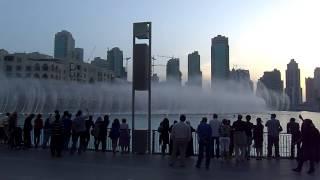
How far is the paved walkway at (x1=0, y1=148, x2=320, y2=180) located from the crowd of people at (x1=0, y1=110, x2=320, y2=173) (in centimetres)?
59

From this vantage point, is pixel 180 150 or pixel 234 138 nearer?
pixel 180 150

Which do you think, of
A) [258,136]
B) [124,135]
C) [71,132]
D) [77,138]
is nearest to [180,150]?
[258,136]

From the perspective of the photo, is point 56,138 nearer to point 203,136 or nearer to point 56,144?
point 56,144

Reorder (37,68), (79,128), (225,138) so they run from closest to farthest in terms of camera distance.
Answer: (225,138) < (79,128) < (37,68)

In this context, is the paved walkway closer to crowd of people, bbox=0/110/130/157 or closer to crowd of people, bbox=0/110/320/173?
crowd of people, bbox=0/110/320/173

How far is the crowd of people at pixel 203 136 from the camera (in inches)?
661

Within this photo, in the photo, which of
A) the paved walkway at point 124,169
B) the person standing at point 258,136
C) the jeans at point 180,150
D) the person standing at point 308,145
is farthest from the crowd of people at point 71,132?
the person standing at point 308,145

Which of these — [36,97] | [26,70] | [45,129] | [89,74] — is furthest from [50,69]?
[45,129]

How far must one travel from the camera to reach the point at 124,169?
52.9 feet

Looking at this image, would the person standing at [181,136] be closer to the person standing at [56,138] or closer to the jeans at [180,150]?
the jeans at [180,150]

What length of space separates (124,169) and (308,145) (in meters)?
6.02

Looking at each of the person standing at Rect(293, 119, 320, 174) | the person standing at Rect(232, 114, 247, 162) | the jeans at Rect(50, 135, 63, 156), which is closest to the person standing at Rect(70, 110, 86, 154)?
the jeans at Rect(50, 135, 63, 156)

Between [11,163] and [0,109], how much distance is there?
64109mm

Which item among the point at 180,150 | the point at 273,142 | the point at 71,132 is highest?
the point at 71,132
